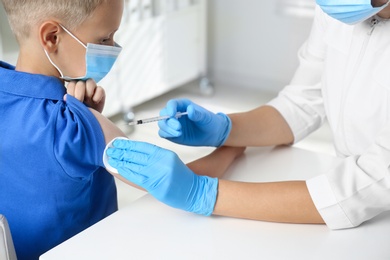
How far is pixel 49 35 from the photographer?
1.24 meters

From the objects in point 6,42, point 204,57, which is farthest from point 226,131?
point 204,57

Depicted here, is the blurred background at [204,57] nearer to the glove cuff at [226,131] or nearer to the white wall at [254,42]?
the white wall at [254,42]

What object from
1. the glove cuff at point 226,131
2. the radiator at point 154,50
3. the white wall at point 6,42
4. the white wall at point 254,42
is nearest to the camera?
the glove cuff at point 226,131

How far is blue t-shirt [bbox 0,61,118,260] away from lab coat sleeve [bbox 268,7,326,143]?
69 cm

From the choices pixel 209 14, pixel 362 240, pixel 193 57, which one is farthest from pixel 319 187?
pixel 209 14

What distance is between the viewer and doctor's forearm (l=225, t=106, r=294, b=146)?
1.56 m

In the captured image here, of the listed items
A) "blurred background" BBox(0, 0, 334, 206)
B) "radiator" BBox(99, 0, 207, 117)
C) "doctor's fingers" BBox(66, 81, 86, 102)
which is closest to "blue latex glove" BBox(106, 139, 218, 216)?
"doctor's fingers" BBox(66, 81, 86, 102)

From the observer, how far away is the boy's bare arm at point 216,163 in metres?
1.40

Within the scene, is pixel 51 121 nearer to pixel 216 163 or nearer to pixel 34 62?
pixel 34 62

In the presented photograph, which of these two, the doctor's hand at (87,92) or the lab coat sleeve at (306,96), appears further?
the lab coat sleeve at (306,96)

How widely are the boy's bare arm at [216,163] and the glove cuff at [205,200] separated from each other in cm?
17

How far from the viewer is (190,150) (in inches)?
127

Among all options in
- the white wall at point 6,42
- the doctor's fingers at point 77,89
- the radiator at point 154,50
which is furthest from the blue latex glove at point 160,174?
the radiator at point 154,50

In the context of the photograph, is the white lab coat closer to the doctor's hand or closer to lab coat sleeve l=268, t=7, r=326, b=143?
lab coat sleeve l=268, t=7, r=326, b=143
